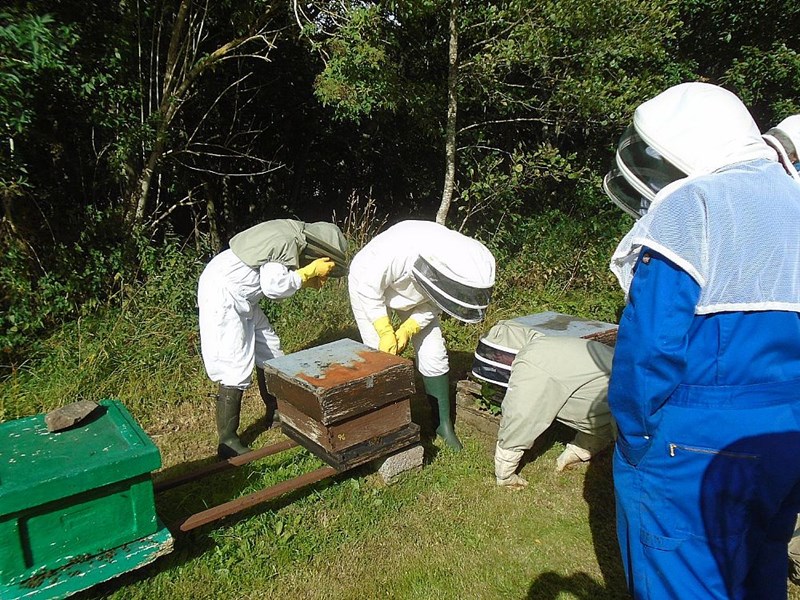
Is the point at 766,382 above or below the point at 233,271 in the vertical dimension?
above

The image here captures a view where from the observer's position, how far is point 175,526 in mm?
A: 2445

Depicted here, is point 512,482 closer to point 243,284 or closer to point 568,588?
point 568,588

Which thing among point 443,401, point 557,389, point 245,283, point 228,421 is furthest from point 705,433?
point 228,421

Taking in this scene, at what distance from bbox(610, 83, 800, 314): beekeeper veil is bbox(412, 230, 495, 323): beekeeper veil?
4.65ft

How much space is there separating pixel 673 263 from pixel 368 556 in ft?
6.80

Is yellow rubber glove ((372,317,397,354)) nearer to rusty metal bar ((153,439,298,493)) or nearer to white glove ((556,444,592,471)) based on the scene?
rusty metal bar ((153,439,298,493))

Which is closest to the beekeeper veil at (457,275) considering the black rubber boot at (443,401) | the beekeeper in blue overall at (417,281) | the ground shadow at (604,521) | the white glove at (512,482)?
the beekeeper in blue overall at (417,281)

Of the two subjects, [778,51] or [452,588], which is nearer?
[452,588]

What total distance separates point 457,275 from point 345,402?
0.91 meters

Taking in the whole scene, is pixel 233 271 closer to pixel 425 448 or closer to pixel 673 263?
pixel 425 448

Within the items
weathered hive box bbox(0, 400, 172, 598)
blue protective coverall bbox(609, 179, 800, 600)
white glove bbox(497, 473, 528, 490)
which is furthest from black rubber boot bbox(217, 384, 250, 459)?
blue protective coverall bbox(609, 179, 800, 600)

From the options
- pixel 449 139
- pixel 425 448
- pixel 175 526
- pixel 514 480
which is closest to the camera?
pixel 175 526

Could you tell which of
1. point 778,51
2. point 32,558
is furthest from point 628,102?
point 32,558

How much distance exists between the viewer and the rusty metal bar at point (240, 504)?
2.46 m
